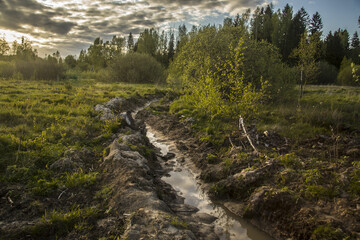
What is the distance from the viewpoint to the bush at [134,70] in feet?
121

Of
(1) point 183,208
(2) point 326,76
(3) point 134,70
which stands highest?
(2) point 326,76

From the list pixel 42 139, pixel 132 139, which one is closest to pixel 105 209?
pixel 132 139

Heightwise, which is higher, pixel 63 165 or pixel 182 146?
pixel 63 165

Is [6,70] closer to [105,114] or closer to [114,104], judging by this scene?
[114,104]

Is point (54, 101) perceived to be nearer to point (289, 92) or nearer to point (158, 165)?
Result: point (158, 165)

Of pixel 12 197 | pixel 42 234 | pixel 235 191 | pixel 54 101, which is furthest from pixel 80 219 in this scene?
pixel 54 101

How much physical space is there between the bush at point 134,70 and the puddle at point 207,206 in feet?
100

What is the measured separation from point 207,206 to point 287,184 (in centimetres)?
199

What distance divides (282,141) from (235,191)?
3.51m

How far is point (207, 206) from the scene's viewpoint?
552 cm

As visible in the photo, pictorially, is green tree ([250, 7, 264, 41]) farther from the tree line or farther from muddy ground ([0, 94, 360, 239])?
muddy ground ([0, 94, 360, 239])

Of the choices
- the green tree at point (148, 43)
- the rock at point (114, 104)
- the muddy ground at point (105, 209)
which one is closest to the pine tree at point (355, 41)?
the green tree at point (148, 43)

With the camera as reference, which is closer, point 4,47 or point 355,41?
point 4,47

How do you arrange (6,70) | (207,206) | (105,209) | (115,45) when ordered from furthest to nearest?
(115,45)
(6,70)
(207,206)
(105,209)
